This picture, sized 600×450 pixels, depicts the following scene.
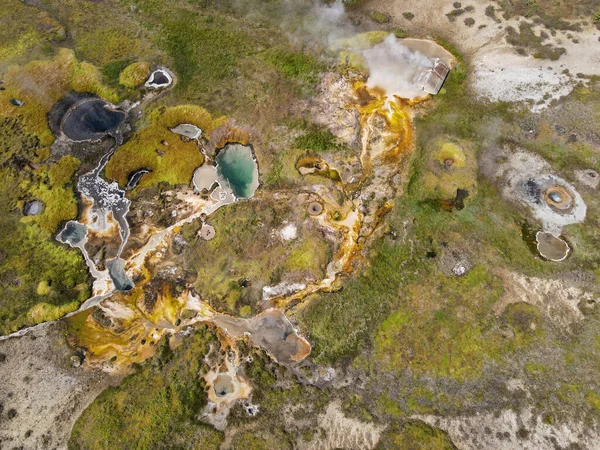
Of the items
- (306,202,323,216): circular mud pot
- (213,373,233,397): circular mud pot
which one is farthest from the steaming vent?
(213,373,233,397): circular mud pot

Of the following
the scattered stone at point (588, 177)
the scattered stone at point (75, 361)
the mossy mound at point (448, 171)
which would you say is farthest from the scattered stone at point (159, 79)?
the scattered stone at point (588, 177)

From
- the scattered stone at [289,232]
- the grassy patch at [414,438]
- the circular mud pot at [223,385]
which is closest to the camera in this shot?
the grassy patch at [414,438]

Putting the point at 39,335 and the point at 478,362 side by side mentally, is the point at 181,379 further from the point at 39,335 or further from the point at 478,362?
the point at 478,362

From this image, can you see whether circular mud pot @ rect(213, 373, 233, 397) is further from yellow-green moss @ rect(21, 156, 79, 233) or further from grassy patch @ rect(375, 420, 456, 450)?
yellow-green moss @ rect(21, 156, 79, 233)

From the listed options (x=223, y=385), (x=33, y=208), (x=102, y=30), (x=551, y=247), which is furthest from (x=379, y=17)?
(x=223, y=385)

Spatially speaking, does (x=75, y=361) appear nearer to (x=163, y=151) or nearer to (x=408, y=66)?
(x=163, y=151)

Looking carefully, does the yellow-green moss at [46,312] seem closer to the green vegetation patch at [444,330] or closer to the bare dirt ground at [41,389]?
the bare dirt ground at [41,389]
